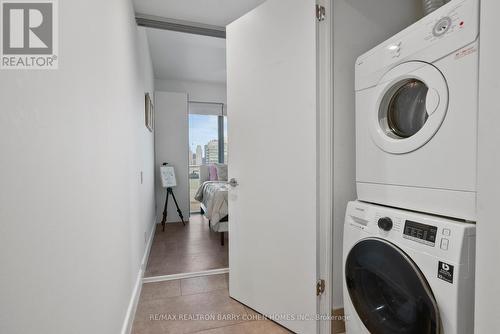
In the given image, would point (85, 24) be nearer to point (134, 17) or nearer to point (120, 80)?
point (120, 80)

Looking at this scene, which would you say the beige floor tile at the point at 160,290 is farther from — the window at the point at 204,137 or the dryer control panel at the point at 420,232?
the window at the point at 204,137

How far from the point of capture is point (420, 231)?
Result: 1041 millimetres

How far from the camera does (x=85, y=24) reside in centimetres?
96

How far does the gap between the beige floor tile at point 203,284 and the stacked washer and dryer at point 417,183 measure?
121 centimetres

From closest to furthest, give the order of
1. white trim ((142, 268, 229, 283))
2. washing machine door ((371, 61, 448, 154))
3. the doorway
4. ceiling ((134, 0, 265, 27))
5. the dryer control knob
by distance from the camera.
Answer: washing machine door ((371, 61, 448, 154)), the dryer control knob, ceiling ((134, 0, 265, 27)), white trim ((142, 268, 229, 283)), the doorway

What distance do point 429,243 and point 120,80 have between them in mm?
1816

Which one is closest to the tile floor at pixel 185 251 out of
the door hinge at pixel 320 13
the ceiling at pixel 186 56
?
the door hinge at pixel 320 13

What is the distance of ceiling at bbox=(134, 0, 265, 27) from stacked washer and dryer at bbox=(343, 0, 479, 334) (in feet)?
4.59

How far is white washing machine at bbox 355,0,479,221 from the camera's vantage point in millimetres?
939

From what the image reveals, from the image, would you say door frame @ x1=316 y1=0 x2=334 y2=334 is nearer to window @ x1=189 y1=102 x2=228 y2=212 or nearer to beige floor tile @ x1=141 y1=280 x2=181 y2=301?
beige floor tile @ x1=141 y1=280 x2=181 y2=301

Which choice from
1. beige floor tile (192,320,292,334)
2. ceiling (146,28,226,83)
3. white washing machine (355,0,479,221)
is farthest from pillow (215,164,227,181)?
white washing machine (355,0,479,221)

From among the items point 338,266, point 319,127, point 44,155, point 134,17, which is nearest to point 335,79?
point 319,127

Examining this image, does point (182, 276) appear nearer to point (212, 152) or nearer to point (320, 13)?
point (320, 13)

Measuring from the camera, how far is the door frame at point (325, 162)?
4.93ft
